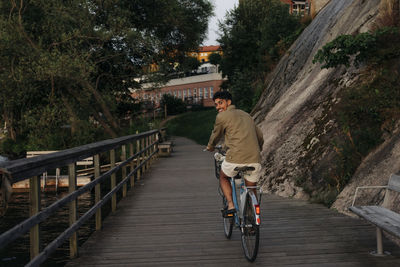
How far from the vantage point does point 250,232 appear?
215 inches

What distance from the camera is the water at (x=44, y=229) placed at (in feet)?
26.4

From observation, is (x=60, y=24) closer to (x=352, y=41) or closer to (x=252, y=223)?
(x=352, y=41)

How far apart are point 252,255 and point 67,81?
19.3 meters

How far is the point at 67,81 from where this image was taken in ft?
75.8

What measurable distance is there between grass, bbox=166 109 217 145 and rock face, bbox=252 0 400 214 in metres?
16.9

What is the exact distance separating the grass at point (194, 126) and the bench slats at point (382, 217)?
2724 centimetres

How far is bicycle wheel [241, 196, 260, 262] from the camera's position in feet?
17.5

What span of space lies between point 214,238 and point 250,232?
4.43 feet

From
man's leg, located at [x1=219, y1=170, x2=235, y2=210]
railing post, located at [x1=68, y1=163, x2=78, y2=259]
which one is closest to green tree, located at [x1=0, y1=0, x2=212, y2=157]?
railing post, located at [x1=68, y1=163, x2=78, y2=259]

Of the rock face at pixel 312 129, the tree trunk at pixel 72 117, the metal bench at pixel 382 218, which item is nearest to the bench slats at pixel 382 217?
the metal bench at pixel 382 218

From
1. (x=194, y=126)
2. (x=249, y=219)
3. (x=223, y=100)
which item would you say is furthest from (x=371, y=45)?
(x=194, y=126)

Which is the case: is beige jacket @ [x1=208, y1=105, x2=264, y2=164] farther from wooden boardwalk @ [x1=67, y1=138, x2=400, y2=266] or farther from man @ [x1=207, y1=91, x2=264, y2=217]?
wooden boardwalk @ [x1=67, y1=138, x2=400, y2=266]

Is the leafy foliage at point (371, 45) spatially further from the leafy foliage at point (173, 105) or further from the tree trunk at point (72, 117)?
the leafy foliage at point (173, 105)

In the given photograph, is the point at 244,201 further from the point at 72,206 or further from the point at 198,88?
the point at 198,88
